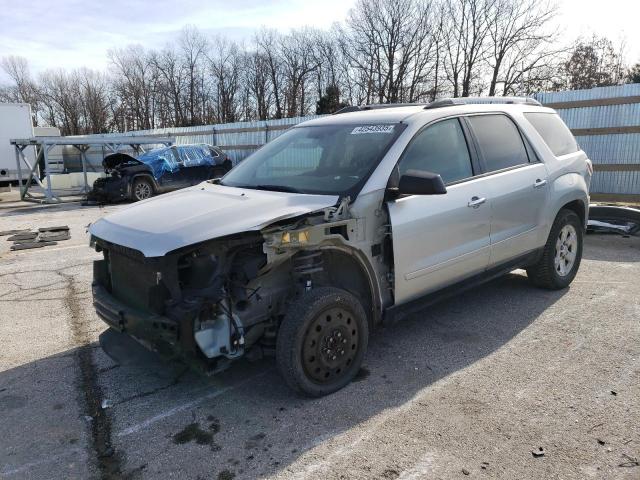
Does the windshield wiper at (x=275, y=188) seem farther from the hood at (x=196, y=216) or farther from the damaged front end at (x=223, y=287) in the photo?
the damaged front end at (x=223, y=287)

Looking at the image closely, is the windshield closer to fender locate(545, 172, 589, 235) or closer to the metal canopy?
fender locate(545, 172, 589, 235)

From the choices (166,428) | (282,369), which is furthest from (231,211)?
(166,428)

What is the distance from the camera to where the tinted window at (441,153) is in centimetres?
373

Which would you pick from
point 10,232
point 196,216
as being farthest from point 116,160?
point 196,216

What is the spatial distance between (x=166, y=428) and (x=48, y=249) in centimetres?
654

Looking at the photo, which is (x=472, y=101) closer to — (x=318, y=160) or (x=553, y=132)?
(x=553, y=132)

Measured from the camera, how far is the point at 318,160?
4.02m

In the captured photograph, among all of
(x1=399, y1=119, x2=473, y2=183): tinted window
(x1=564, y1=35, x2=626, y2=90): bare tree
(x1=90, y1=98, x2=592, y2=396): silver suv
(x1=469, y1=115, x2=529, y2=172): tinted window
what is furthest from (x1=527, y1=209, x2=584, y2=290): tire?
(x1=564, y1=35, x2=626, y2=90): bare tree

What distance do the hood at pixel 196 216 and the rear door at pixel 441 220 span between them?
65 cm

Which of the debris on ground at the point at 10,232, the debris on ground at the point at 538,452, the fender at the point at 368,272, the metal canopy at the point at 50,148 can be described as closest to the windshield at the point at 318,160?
the fender at the point at 368,272

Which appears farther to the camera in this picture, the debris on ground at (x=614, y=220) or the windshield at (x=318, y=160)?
the debris on ground at (x=614, y=220)

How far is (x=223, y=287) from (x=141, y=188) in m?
12.8

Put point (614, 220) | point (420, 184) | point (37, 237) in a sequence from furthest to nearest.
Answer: point (37, 237) < point (614, 220) < point (420, 184)

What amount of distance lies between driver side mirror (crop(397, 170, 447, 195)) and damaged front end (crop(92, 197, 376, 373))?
42cm
